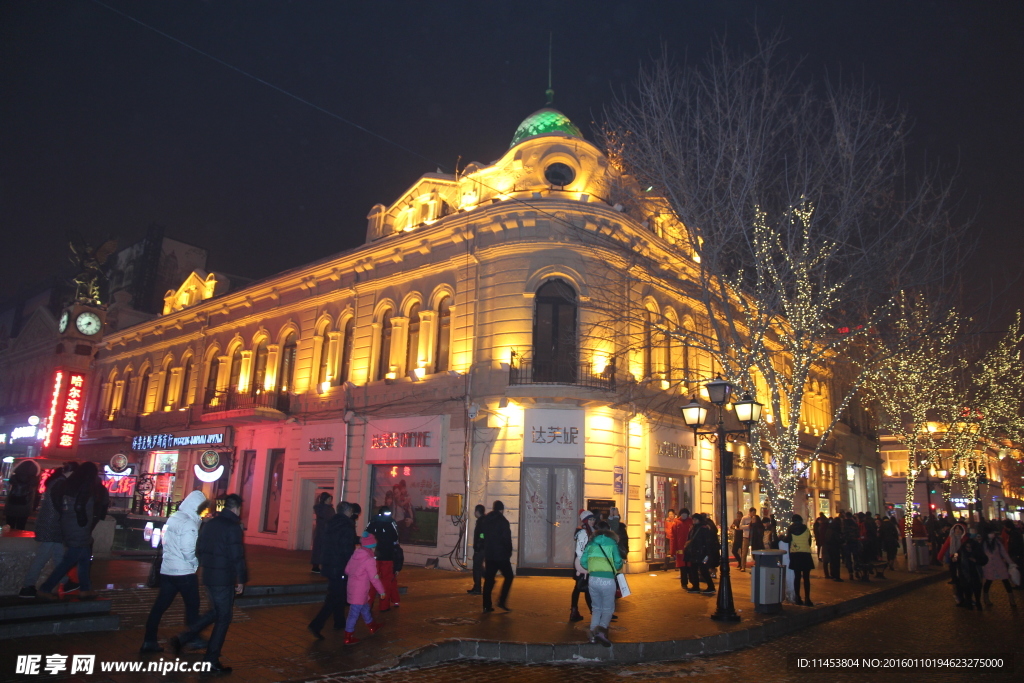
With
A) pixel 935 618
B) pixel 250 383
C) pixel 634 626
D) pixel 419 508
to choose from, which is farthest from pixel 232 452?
pixel 935 618

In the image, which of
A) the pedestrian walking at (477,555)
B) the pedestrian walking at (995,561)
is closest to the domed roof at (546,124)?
the pedestrian walking at (477,555)

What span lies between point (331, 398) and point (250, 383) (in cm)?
512

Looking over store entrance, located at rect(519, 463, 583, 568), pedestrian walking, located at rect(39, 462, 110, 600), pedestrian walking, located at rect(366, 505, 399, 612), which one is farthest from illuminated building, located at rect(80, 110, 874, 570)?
pedestrian walking, located at rect(39, 462, 110, 600)

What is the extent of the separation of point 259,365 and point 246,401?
6.89 ft

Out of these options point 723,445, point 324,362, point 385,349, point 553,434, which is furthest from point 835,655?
point 324,362

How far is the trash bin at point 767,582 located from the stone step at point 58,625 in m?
10.0

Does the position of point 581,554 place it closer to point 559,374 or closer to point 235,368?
point 559,374

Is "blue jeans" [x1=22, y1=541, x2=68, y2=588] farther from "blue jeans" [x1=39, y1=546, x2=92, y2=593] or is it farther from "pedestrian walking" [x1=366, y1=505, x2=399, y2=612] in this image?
"pedestrian walking" [x1=366, y1=505, x2=399, y2=612]

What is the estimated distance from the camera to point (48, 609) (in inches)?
307

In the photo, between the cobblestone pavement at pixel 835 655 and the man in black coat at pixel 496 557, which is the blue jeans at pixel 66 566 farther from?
the man in black coat at pixel 496 557

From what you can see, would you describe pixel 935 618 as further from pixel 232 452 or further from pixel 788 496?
pixel 232 452

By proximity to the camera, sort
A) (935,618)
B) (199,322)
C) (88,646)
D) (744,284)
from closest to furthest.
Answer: (88,646) < (935,618) < (744,284) < (199,322)

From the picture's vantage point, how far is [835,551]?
1794 cm

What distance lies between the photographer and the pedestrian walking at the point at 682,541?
14.8 meters
